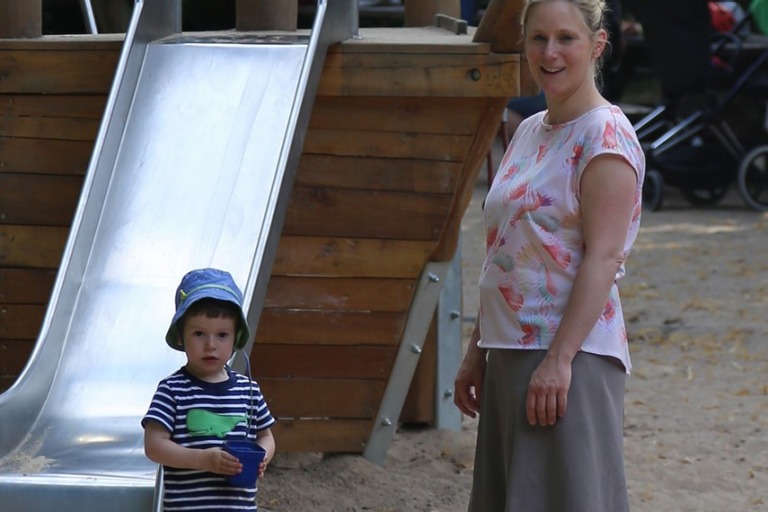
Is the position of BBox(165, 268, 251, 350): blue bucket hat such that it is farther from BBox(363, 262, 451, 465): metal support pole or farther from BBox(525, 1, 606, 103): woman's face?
BBox(363, 262, 451, 465): metal support pole

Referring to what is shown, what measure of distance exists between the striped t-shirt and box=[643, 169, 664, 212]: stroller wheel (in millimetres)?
8476

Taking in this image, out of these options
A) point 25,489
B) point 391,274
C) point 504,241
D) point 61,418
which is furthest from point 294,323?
point 504,241

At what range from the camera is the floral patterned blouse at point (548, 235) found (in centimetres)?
258

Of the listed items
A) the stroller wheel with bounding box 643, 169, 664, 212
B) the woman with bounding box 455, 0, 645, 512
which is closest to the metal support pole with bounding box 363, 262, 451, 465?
the woman with bounding box 455, 0, 645, 512

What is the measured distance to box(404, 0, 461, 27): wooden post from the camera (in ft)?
18.6

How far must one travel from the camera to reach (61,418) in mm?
3467

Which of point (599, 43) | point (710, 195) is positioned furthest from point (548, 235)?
point (710, 195)

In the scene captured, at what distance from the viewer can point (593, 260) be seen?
2541mm

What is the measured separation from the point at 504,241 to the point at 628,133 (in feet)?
1.09

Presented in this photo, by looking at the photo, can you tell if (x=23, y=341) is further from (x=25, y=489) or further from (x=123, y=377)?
(x=25, y=489)

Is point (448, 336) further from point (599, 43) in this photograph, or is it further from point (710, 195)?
point (710, 195)

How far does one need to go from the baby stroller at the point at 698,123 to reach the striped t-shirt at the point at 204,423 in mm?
8307

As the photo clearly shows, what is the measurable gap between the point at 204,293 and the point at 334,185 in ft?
5.94

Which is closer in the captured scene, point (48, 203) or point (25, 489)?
point (25, 489)
